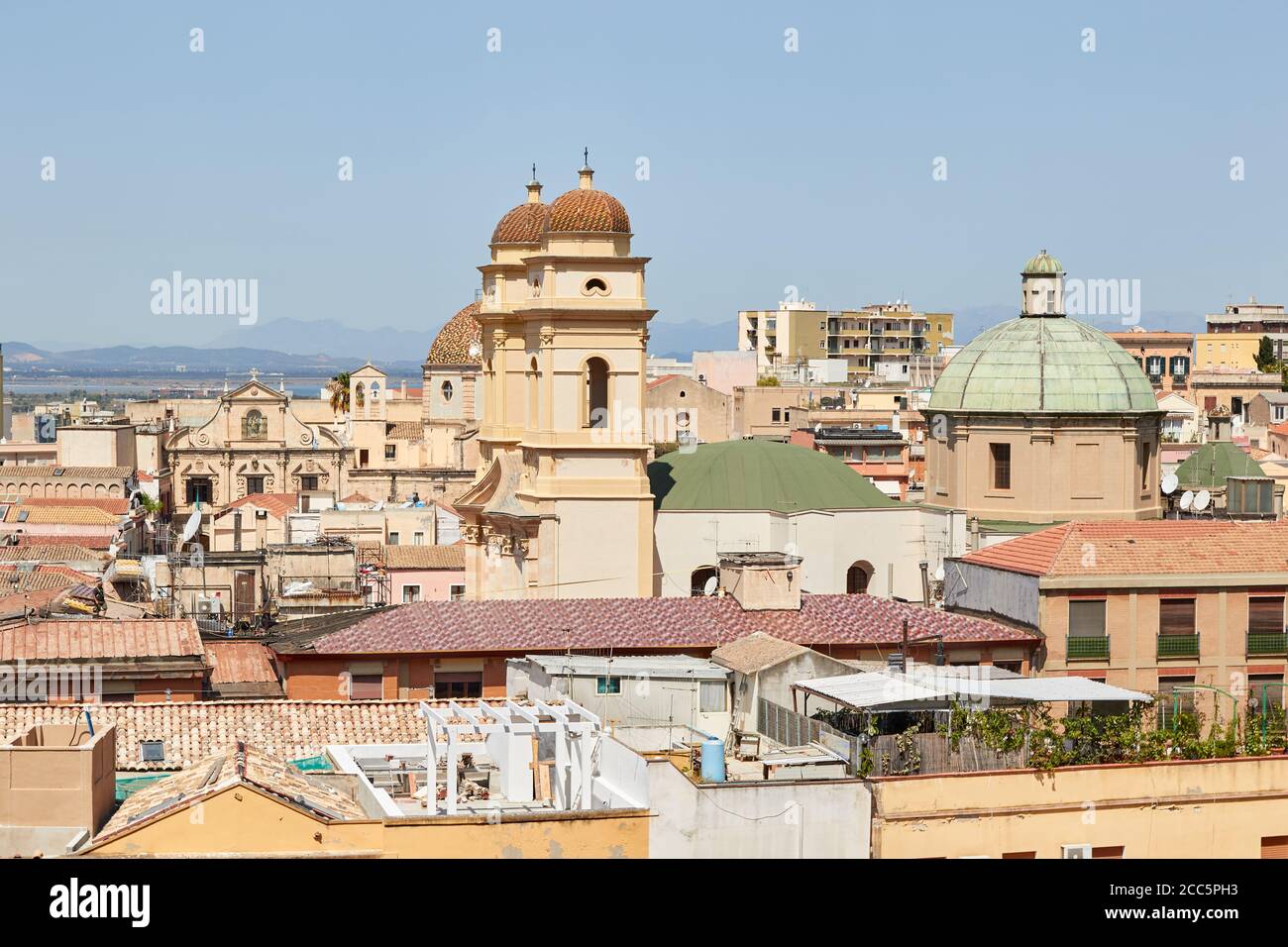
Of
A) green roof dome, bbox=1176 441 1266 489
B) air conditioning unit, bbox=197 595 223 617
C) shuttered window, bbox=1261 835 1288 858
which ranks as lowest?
→ shuttered window, bbox=1261 835 1288 858

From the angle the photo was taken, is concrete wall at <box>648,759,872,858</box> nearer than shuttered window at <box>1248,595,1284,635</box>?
Yes

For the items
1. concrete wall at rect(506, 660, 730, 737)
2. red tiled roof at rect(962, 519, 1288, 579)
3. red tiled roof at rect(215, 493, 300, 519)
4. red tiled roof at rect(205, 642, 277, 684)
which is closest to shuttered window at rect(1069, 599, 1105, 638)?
red tiled roof at rect(962, 519, 1288, 579)

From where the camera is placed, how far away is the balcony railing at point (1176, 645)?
3628cm

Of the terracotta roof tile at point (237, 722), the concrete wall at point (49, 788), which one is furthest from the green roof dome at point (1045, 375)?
the concrete wall at point (49, 788)

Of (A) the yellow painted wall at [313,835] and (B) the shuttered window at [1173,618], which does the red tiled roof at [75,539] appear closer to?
(B) the shuttered window at [1173,618]

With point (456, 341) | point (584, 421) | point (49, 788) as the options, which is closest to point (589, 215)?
point (584, 421)

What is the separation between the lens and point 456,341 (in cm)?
12075

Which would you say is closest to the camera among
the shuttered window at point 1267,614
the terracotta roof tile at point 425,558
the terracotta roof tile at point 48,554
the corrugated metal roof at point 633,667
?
the corrugated metal roof at point 633,667

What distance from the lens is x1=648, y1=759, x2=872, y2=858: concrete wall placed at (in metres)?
24.2

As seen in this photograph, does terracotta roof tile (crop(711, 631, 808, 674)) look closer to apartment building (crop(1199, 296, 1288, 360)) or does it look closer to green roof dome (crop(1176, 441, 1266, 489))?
green roof dome (crop(1176, 441, 1266, 489))

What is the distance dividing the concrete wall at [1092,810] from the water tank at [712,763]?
177 centimetres

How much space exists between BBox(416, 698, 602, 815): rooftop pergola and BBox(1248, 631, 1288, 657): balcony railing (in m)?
13.5

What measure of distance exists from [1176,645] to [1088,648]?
1.44 metres
